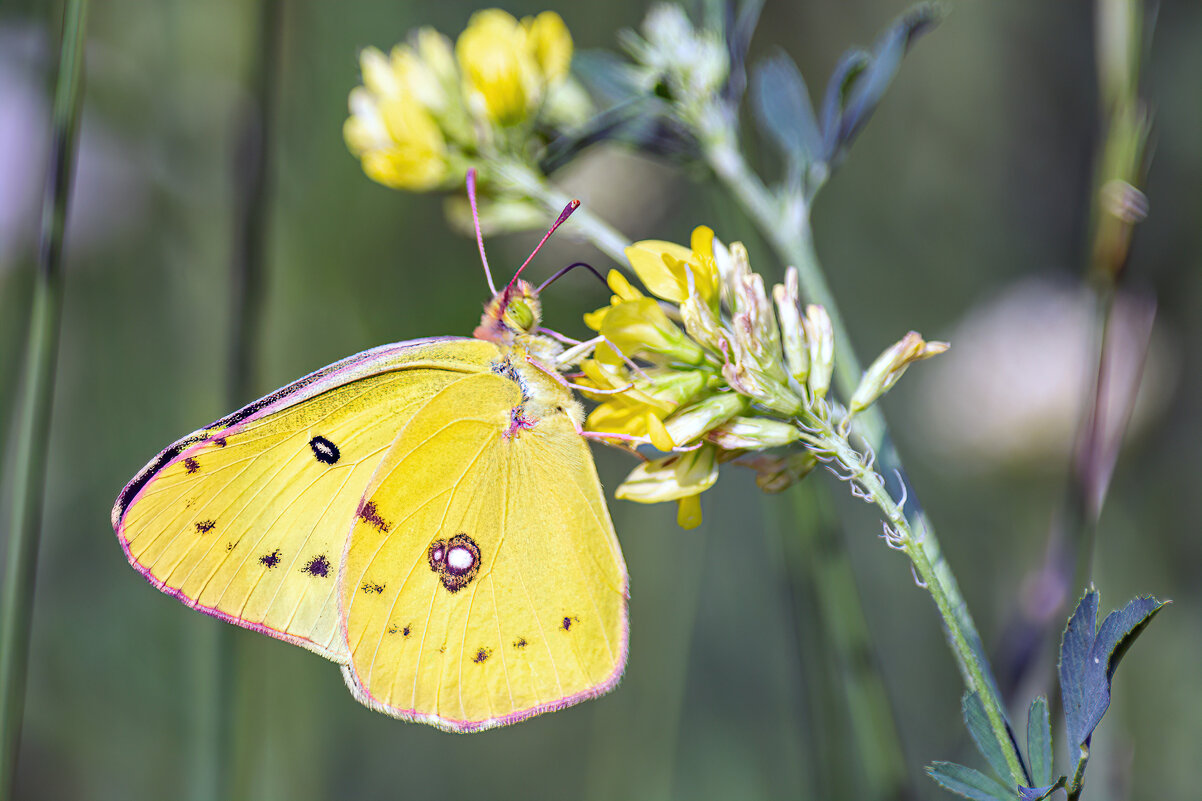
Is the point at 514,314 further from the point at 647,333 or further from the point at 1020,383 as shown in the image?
the point at 1020,383

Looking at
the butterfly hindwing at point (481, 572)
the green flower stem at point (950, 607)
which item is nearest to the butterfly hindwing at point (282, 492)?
the butterfly hindwing at point (481, 572)

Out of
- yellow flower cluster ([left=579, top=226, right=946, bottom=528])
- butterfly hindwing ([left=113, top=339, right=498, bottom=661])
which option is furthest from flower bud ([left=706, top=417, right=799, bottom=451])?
butterfly hindwing ([left=113, top=339, right=498, bottom=661])

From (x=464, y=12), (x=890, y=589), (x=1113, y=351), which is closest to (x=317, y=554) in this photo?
(x=1113, y=351)

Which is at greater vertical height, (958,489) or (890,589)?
(958,489)

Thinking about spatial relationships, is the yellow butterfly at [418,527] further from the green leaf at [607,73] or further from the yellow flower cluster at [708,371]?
the green leaf at [607,73]

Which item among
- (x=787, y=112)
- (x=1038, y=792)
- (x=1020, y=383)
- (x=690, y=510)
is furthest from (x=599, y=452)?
(x=1038, y=792)

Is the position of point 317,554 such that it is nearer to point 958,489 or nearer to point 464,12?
point 958,489

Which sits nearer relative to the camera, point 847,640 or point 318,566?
point 847,640

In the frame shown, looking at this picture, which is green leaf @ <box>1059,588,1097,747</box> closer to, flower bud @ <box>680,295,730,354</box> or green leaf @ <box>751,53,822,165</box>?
flower bud @ <box>680,295,730,354</box>
